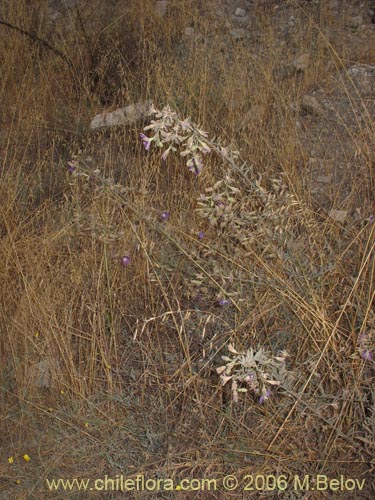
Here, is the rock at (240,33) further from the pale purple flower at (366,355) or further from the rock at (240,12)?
the pale purple flower at (366,355)

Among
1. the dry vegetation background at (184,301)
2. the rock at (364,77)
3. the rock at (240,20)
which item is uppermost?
the rock at (240,20)

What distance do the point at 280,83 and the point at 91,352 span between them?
6.70 feet

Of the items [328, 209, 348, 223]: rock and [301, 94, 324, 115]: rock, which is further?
[301, 94, 324, 115]: rock

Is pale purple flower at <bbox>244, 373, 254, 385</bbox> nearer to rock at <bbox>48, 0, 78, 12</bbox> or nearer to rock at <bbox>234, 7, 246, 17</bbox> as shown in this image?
rock at <bbox>234, 7, 246, 17</bbox>

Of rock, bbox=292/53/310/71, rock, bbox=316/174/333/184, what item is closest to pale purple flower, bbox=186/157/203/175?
rock, bbox=316/174/333/184

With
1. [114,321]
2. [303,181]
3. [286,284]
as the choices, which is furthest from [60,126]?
[286,284]

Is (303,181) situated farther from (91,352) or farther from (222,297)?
(91,352)

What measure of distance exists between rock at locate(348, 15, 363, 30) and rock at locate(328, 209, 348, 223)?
6.56ft

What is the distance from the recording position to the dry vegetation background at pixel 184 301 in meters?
2.03

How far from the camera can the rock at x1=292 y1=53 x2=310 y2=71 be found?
3920mm

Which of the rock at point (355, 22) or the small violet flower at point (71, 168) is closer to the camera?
the small violet flower at point (71, 168)

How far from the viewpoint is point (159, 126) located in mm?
2082

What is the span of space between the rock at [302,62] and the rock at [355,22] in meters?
0.61

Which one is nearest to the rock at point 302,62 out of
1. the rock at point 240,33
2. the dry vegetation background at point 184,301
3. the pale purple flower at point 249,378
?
the dry vegetation background at point 184,301
